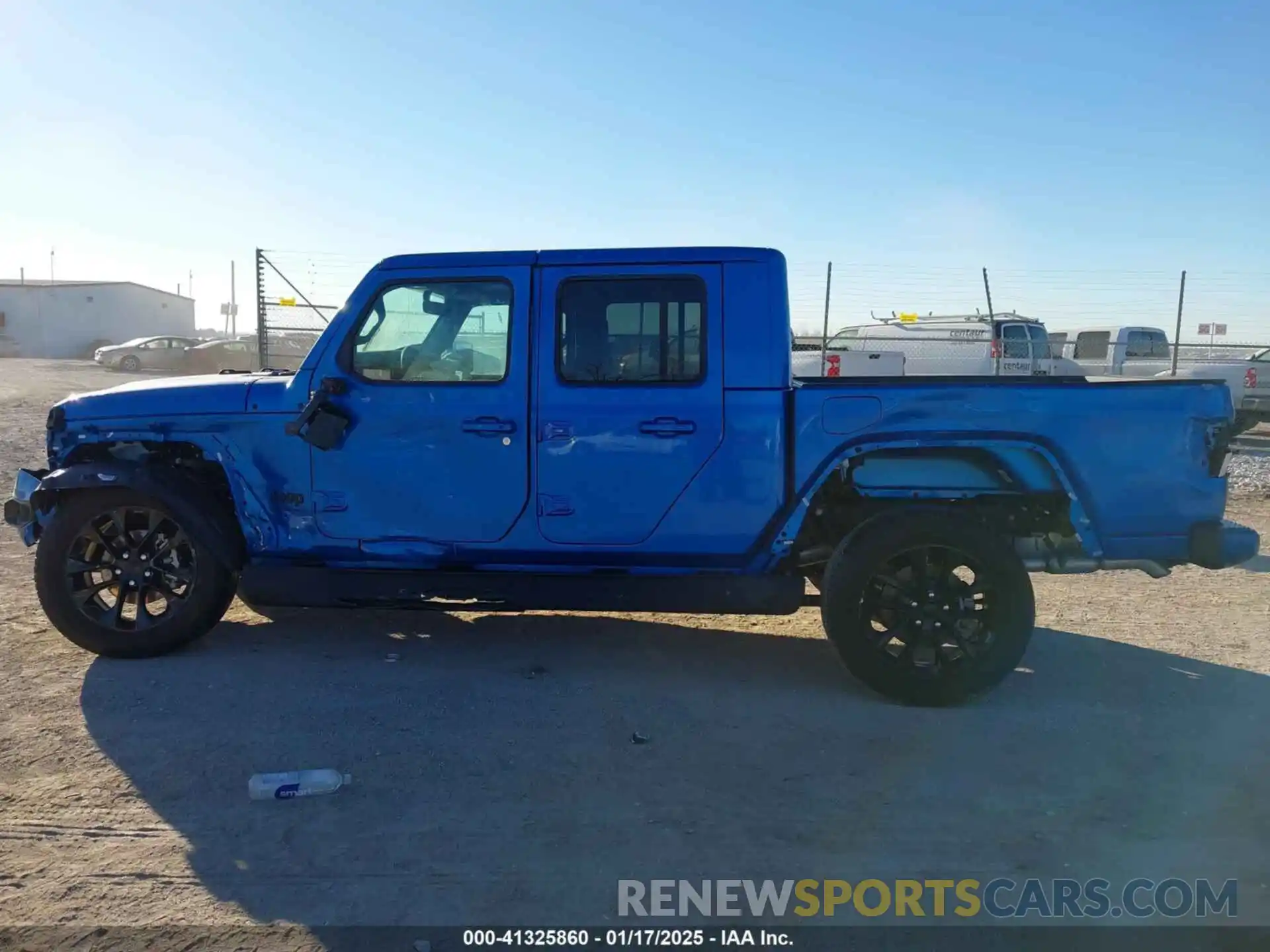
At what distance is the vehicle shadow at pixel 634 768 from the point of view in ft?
9.95

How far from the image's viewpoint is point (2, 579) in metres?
6.25

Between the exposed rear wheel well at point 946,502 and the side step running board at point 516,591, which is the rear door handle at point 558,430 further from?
the exposed rear wheel well at point 946,502

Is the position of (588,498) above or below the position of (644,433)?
below

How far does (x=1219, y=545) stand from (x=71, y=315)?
5597 cm

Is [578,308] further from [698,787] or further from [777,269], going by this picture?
[698,787]

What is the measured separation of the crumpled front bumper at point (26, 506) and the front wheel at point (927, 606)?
161 inches

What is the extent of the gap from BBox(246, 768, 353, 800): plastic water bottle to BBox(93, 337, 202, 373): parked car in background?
105 ft

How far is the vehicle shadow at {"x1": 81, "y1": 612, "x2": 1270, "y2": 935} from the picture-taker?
3031 millimetres

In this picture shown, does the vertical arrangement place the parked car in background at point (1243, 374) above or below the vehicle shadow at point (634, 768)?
above

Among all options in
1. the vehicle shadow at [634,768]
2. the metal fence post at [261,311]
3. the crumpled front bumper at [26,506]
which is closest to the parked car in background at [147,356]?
the metal fence post at [261,311]

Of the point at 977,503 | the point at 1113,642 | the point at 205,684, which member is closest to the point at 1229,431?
the point at 977,503

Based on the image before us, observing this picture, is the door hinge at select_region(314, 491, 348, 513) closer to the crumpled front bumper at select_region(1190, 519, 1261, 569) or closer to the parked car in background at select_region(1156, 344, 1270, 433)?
the crumpled front bumper at select_region(1190, 519, 1261, 569)

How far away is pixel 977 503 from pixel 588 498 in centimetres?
190

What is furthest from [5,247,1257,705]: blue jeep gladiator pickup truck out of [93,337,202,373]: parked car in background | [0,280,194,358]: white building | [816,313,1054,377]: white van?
[0,280,194,358]: white building
